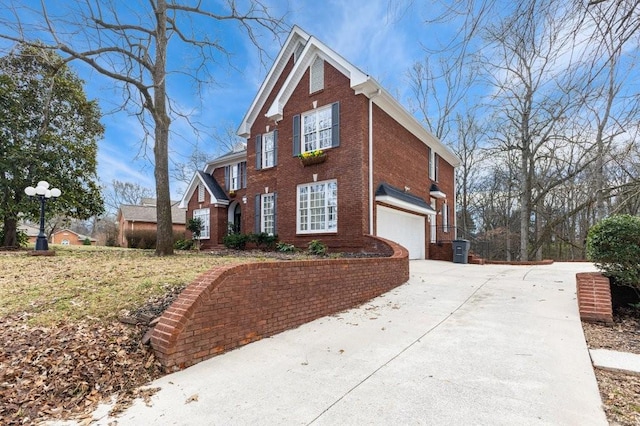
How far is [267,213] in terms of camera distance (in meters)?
15.4

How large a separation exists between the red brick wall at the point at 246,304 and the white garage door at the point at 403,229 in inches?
245

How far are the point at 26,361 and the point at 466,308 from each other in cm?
673

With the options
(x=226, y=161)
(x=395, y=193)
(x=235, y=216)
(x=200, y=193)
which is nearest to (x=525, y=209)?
(x=395, y=193)

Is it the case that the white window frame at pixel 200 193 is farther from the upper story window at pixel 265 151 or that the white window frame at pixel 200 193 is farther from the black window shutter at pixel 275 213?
the black window shutter at pixel 275 213

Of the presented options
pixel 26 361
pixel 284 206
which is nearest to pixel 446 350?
pixel 26 361

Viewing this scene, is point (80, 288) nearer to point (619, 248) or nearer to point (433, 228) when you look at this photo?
point (619, 248)

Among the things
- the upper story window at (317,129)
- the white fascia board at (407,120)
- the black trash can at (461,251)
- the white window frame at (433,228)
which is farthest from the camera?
the white window frame at (433,228)

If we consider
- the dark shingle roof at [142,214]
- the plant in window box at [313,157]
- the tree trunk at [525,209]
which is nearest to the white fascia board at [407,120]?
the plant in window box at [313,157]

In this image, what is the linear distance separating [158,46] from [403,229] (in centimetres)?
1193

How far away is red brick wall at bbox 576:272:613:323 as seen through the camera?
5.62m

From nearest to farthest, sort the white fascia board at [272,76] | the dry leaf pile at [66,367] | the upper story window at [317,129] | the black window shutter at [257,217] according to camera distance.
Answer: the dry leaf pile at [66,367]
the upper story window at [317,129]
the white fascia board at [272,76]
the black window shutter at [257,217]

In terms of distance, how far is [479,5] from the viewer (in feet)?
11.0

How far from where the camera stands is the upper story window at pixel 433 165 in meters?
17.8

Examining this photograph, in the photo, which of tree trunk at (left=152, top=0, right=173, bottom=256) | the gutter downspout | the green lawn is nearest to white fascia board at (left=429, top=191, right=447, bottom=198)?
the gutter downspout
